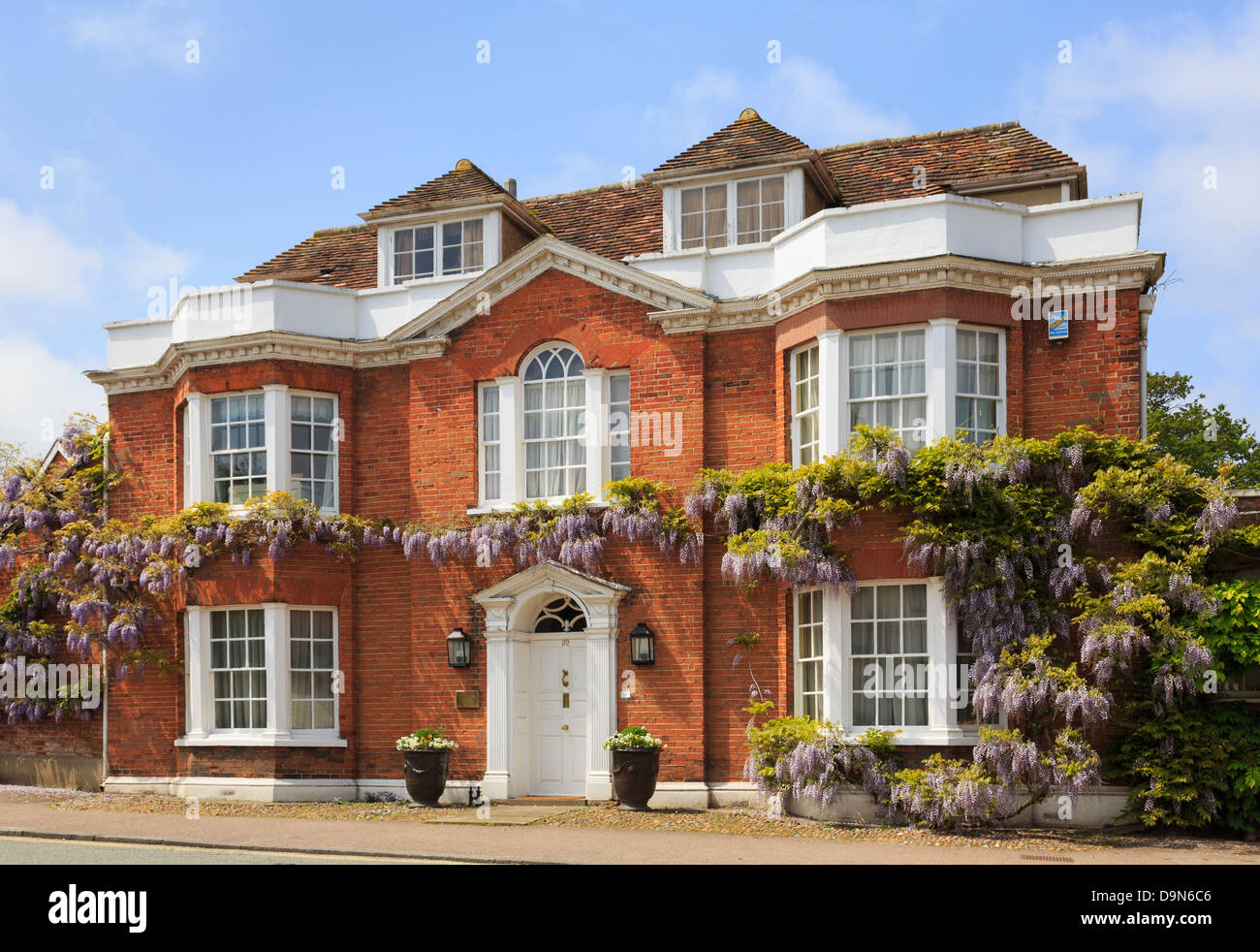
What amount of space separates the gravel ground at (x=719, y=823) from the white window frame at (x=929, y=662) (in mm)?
1067

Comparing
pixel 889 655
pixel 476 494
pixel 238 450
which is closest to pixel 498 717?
pixel 476 494

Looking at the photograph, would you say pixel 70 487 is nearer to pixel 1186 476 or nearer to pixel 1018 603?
pixel 1018 603

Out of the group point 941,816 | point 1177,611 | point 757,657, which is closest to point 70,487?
point 757,657

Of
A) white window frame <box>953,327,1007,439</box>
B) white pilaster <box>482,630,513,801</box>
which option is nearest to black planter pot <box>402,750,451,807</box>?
white pilaster <box>482,630,513,801</box>

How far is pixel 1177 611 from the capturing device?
570 inches

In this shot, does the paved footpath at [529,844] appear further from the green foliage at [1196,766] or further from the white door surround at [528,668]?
the white door surround at [528,668]

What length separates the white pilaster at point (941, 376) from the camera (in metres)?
15.4

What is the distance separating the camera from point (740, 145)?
59.8ft

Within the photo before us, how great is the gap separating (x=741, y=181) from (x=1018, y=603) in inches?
278

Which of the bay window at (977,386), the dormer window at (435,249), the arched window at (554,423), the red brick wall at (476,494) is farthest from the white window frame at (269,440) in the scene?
the bay window at (977,386)

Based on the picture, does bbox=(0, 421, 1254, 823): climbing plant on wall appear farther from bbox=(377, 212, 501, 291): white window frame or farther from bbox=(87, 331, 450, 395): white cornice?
bbox=(377, 212, 501, 291): white window frame

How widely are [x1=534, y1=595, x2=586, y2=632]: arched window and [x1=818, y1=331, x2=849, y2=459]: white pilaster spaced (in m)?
4.15

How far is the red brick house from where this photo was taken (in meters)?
15.6

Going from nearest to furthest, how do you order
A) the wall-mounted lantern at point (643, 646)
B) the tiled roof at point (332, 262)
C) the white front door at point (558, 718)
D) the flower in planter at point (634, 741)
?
the flower in planter at point (634, 741)
the wall-mounted lantern at point (643, 646)
the white front door at point (558, 718)
the tiled roof at point (332, 262)
